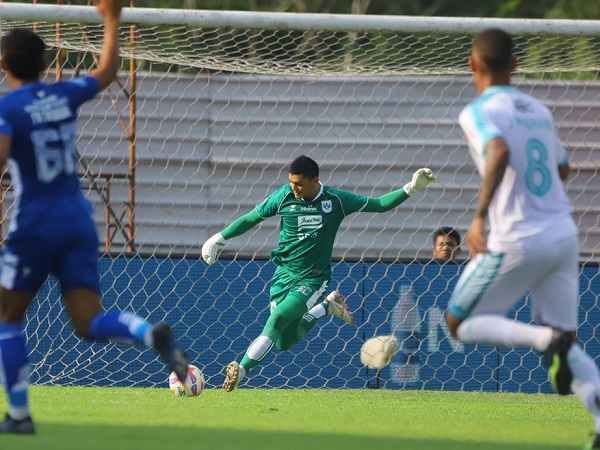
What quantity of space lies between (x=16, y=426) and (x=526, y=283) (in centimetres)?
225

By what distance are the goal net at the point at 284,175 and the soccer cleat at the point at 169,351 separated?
4.07 metres

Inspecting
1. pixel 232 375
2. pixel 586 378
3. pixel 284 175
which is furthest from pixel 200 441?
pixel 284 175

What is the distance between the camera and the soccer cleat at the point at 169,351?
506cm

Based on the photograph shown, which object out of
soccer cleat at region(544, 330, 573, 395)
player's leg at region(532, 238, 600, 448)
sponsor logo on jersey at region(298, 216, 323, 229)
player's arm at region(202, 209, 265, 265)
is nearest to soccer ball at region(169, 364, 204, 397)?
player's arm at region(202, 209, 265, 265)

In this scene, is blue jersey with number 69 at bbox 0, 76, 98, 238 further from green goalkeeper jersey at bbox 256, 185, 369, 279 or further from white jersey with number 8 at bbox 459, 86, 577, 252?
green goalkeeper jersey at bbox 256, 185, 369, 279

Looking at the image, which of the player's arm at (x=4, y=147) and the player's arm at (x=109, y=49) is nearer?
the player's arm at (x=4, y=147)

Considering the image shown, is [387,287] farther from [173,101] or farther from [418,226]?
[173,101]

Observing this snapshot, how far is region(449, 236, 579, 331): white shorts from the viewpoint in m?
5.03

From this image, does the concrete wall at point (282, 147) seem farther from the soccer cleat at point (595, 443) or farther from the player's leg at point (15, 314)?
the soccer cleat at point (595, 443)

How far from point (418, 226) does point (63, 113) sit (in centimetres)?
825

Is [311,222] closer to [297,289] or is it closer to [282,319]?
[297,289]

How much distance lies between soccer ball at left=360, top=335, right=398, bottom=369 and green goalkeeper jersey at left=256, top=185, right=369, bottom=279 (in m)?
1.16

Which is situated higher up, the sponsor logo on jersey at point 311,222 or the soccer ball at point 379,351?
the sponsor logo on jersey at point 311,222

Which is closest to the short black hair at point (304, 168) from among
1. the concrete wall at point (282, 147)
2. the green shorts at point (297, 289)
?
the green shorts at point (297, 289)
